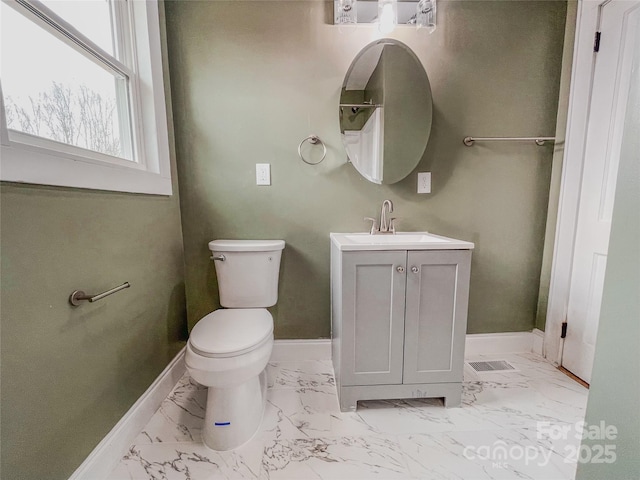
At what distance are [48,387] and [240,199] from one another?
109 centimetres

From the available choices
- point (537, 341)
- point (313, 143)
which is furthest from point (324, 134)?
point (537, 341)

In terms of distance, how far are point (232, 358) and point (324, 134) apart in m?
1.24

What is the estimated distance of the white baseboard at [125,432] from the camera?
2.99 ft

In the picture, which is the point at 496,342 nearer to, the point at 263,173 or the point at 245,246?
the point at 245,246

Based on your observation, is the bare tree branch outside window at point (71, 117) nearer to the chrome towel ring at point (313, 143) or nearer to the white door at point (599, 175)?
the chrome towel ring at point (313, 143)

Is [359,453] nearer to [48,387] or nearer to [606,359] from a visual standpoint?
[606,359]

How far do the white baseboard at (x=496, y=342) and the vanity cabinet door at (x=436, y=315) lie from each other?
1.93ft

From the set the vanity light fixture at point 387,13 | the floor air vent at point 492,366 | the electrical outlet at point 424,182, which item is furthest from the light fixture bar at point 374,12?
the floor air vent at point 492,366

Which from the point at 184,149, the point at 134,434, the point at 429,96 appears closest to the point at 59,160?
the point at 184,149

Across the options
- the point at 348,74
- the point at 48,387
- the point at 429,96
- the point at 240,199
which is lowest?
the point at 48,387

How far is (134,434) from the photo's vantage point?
3.66 feet

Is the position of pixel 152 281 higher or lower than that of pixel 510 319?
higher

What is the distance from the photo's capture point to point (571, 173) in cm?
149

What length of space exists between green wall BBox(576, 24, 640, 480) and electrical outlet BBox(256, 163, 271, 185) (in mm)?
1375
